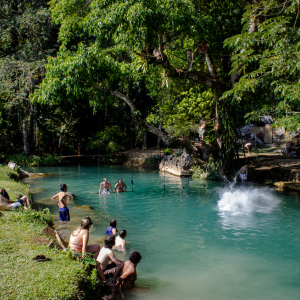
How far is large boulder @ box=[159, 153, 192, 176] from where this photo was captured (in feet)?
73.4

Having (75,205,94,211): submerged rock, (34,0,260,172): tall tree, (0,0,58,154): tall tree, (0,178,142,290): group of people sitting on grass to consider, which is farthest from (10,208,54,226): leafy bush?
Result: (0,0,58,154): tall tree

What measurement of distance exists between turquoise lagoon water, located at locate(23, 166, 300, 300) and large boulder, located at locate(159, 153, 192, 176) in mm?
4643

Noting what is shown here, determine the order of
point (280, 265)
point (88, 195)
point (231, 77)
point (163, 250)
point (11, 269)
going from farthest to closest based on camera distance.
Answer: point (231, 77) → point (88, 195) → point (163, 250) → point (280, 265) → point (11, 269)

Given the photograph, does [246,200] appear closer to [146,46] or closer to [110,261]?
[146,46]

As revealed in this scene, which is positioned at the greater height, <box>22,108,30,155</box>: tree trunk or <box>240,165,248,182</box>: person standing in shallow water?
<box>22,108,30,155</box>: tree trunk

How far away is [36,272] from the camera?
461 centimetres

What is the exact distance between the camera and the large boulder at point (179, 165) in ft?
73.4

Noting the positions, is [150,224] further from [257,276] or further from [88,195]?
[88,195]

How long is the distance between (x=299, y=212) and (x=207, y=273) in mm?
6919

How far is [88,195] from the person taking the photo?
15781mm

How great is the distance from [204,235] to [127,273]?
419 centimetres

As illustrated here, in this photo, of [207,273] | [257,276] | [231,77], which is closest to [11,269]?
[207,273]

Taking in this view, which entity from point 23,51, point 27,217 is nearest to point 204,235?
point 27,217

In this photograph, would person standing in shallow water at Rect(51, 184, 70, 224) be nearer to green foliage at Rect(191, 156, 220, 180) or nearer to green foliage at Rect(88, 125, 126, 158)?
green foliage at Rect(191, 156, 220, 180)
